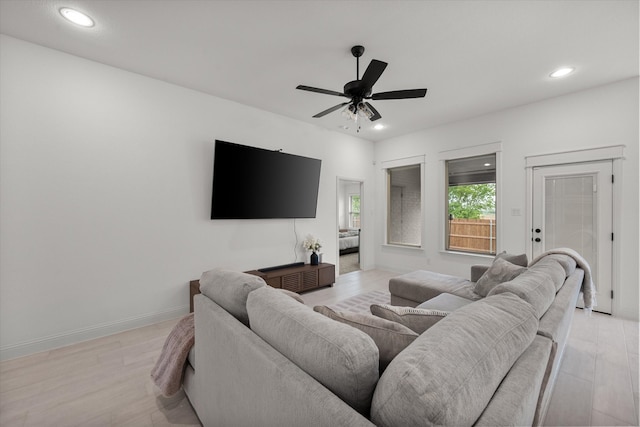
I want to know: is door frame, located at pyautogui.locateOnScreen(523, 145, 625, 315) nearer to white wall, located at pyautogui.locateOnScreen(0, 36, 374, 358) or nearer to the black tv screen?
the black tv screen

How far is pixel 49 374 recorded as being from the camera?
2.15 m

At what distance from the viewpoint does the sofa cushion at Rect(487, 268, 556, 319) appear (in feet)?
4.28

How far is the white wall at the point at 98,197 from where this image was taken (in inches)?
95.0

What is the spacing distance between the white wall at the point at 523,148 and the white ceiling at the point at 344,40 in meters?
0.30

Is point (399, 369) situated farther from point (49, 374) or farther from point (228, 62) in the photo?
point (228, 62)

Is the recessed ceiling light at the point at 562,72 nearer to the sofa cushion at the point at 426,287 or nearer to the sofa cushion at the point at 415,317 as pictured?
the sofa cushion at the point at 426,287

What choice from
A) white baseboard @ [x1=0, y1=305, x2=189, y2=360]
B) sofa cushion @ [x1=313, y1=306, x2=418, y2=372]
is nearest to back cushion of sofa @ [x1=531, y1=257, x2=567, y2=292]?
sofa cushion @ [x1=313, y1=306, x2=418, y2=372]

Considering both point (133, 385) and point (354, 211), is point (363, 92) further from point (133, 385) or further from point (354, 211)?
point (354, 211)

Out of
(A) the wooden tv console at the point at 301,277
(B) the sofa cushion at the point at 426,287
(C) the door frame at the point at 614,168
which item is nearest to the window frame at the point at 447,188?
(C) the door frame at the point at 614,168

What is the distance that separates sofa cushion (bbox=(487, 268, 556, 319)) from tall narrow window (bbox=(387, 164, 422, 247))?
3.85 metres

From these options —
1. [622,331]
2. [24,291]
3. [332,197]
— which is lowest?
[622,331]

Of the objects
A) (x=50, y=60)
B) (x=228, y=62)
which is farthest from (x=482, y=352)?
(x=50, y=60)

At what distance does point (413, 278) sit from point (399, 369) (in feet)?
8.61

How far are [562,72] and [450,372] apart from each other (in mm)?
3819
